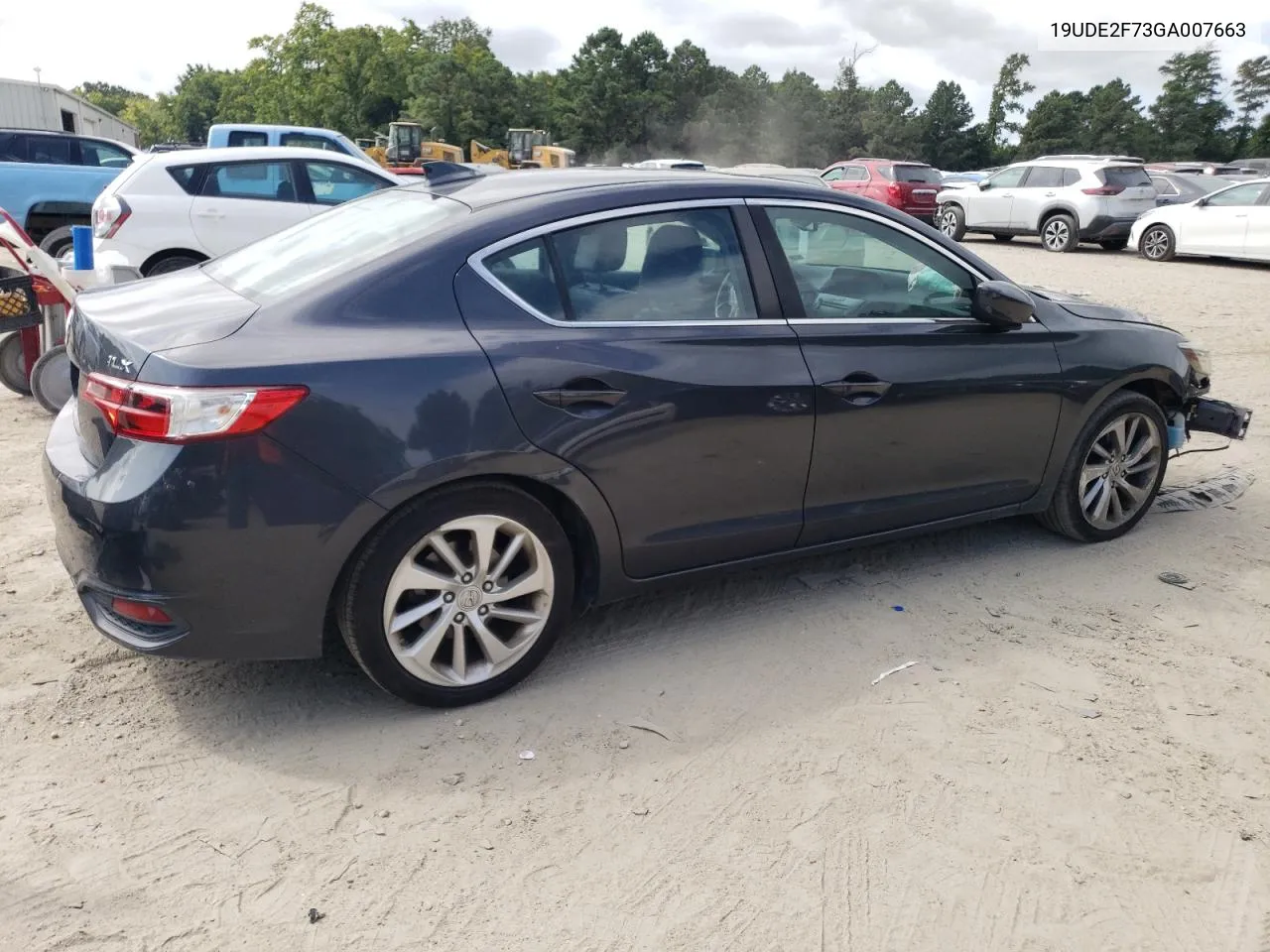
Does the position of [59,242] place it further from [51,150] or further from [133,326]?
[133,326]

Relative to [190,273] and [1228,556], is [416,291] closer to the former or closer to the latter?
[190,273]

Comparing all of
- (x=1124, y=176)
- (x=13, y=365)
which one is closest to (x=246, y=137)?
(x=13, y=365)

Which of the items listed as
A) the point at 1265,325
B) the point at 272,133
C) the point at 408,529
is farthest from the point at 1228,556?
the point at 272,133

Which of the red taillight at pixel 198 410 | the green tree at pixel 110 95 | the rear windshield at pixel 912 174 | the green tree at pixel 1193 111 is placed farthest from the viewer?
the green tree at pixel 110 95

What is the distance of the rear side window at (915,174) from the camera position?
23125 millimetres

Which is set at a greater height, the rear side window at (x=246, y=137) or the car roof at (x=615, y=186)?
the car roof at (x=615, y=186)

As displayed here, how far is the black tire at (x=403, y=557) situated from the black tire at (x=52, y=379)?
4.40 meters

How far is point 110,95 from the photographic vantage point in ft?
591

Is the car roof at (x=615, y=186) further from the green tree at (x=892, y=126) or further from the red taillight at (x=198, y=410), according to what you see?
the green tree at (x=892, y=126)

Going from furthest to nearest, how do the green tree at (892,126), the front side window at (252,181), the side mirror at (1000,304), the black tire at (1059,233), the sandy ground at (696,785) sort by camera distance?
the green tree at (892,126), the black tire at (1059,233), the front side window at (252,181), the side mirror at (1000,304), the sandy ground at (696,785)

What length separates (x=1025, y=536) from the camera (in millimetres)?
5055

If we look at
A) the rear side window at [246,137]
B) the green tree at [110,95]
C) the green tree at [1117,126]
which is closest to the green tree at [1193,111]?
the green tree at [1117,126]

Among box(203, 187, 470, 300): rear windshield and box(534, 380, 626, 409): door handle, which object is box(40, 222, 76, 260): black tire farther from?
box(534, 380, 626, 409): door handle

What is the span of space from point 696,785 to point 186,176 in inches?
345
